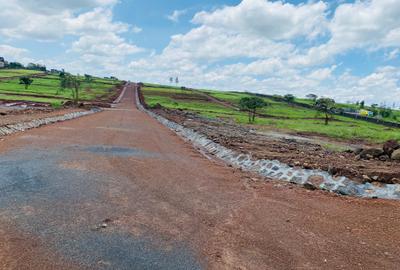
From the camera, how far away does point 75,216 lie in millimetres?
7762

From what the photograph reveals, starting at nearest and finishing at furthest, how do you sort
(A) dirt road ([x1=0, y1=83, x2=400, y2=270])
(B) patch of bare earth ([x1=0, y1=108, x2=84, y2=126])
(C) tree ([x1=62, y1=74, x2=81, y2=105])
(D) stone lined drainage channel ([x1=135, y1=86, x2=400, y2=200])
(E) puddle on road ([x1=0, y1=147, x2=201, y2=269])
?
(E) puddle on road ([x1=0, y1=147, x2=201, y2=269])
(A) dirt road ([x1=0, y1=83, x2=400, y2=270])
(D) stone lined drainage channel ([x1=135, y1=86, x2=400, y2=200])
(B) patch of bare earth ([x1=0, y1=108, x2=84, y2=126])
(C) tree ([x1=62, y1=74, x2=81, y2=105])

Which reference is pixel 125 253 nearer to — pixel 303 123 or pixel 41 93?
pixel 303 123

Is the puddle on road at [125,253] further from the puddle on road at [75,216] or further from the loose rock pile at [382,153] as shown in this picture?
the loose rock pile at [382,153]

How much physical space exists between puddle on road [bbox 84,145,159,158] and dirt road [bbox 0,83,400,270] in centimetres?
231

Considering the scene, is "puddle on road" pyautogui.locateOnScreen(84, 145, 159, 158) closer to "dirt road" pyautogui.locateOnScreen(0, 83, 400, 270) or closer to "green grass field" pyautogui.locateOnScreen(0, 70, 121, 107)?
"dirt road" pyautogui.locateOnScreen(0, 83, 400, 270)

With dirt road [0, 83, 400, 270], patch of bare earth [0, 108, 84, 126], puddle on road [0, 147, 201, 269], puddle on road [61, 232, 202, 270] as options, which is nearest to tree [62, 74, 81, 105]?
patch of bare earth [0, 108, 84, 126]

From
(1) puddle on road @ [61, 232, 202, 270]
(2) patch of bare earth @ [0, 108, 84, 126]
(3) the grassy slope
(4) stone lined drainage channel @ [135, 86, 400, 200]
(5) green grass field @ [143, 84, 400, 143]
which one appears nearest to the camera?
(1) puddle on road @ [61, 232, 202, 270]

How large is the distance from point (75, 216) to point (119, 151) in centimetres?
888

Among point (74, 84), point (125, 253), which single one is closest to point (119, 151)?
point (125, 253)

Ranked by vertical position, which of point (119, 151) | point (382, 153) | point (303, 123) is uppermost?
point (382, 153)

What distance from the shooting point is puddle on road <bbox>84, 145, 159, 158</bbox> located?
15.8 metres

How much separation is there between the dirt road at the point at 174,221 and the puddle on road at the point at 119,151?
2306mm

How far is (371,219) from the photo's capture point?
28.7 feet

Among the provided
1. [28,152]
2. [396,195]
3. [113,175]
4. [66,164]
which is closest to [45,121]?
[28,152]
